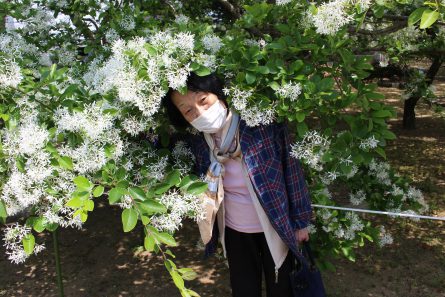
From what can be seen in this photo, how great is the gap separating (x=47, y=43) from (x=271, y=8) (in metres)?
1.85

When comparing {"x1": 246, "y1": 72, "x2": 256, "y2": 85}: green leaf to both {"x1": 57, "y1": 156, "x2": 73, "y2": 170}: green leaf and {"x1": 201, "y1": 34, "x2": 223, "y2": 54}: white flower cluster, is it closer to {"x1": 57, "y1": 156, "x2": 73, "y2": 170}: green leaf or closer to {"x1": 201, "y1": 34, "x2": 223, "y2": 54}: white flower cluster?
{"x1": 201, "y1": 34, "x2": 223, "y2": 54}: white flower cluster

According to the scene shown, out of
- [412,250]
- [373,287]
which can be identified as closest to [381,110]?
[373,287]

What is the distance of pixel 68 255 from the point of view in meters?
4.60

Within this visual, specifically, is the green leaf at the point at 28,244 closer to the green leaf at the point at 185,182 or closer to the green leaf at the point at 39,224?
the green leaf at the point at 39,224

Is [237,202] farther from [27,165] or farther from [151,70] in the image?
[27,165]

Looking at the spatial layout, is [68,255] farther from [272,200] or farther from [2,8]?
[272,200]

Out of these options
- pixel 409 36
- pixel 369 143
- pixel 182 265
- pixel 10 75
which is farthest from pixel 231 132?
pixel 409 36

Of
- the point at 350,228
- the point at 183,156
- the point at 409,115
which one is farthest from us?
the point at 409,115

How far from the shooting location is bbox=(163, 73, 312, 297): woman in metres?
1.93

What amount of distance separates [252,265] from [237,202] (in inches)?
15.5

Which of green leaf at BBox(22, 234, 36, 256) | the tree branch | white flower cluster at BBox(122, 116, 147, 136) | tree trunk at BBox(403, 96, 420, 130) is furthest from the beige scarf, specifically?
tree trunk at BBox(403, 96, 420, 130)

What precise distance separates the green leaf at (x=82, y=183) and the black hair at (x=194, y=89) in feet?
1.71

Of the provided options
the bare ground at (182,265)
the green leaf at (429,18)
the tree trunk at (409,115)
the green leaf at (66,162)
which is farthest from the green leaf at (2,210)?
the tree trunk at (409,115)

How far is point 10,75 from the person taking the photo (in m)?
1.84
